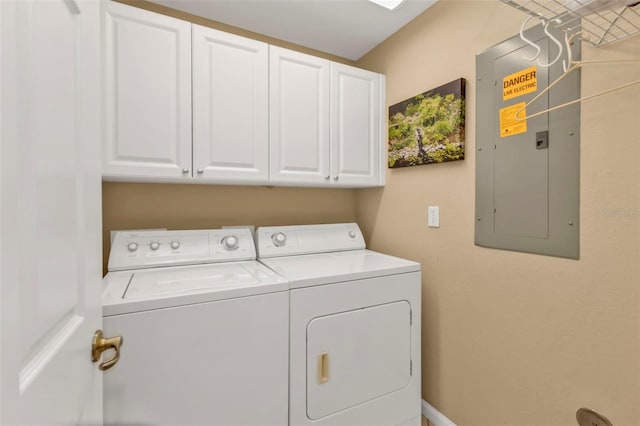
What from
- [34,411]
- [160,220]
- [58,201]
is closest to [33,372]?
[34,411]

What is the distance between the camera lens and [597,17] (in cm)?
109

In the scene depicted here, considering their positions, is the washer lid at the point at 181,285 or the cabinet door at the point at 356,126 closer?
the washer lid at the point at 181,285

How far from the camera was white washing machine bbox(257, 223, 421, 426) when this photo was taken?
4.50ft

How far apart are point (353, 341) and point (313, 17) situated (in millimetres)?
1947

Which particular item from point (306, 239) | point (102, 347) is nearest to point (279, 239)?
point (306, 239)

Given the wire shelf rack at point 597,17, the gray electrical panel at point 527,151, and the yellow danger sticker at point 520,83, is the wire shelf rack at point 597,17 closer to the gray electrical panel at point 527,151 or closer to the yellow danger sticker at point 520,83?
the gray electrical panel at point 527,151

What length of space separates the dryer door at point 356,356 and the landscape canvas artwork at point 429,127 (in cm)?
89

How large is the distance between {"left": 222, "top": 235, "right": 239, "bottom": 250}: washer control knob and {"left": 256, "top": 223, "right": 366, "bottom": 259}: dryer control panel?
15 centimetres

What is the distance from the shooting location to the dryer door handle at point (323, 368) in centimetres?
140

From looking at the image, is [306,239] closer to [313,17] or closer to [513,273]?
[513,273]

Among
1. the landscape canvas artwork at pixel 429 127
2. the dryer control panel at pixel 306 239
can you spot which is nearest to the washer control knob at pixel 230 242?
the dryer control panel at pixel 306 239

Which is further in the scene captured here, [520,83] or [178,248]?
[178,248]

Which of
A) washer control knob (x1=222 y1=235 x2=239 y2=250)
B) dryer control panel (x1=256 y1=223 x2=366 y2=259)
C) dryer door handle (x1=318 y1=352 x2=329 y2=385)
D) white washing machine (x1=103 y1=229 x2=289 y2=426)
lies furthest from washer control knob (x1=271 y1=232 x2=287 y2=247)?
dryer door handle (x1=318 y1=352 x2=329 y2=385)

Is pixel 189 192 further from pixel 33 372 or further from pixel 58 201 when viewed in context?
pixel 33 372
